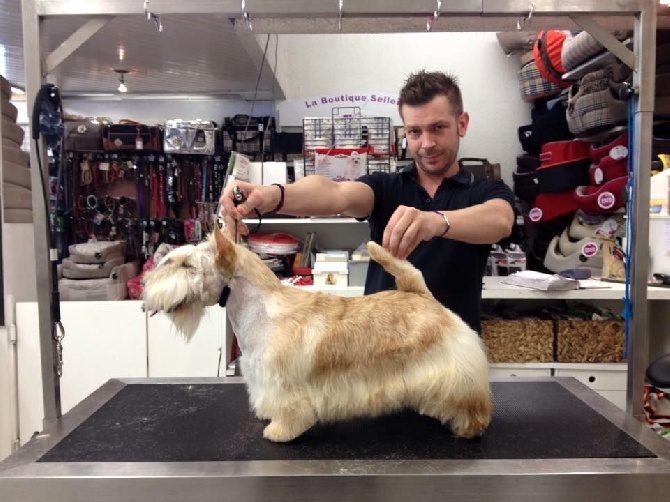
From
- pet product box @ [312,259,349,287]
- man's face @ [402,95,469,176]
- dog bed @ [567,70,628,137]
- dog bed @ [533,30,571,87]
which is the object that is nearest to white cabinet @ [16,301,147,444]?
pet product box @ [312,259,349,287]

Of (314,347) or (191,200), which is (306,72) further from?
(314,347)

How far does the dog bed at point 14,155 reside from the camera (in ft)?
7.80

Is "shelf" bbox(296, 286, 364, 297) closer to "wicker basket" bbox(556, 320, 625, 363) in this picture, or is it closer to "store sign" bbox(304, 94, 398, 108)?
"wicker basket" bbox(556, 320, 625, 363)

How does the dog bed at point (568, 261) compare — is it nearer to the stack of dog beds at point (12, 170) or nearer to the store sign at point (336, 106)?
the store sign at point (336, 106)

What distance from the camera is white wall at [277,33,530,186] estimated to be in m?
3.52

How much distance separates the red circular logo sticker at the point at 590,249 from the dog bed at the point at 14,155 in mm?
2952

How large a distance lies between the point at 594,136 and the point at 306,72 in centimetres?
186

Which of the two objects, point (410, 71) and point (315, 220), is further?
point (410, 71)

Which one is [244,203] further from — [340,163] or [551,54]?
[551,54]

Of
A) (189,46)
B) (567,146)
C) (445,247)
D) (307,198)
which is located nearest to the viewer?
(307,198)

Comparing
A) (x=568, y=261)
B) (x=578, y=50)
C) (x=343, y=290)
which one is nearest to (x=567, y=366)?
(x=568, y=261)

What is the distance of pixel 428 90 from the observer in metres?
1.35

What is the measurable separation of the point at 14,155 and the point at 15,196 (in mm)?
190

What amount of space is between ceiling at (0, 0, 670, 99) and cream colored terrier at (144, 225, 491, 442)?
0.61 m
